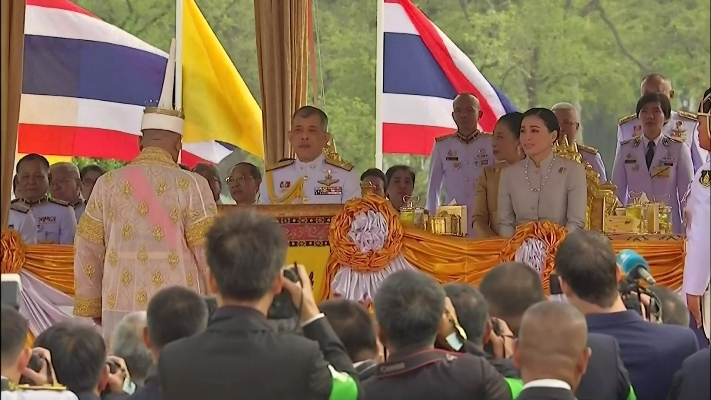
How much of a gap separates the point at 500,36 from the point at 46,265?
1279cm

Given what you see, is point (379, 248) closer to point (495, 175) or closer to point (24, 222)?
point (495, 175)

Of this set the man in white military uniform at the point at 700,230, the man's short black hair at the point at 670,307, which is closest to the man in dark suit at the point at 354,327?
the man's short black hair at the point at 670,307

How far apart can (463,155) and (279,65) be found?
4.88 ft

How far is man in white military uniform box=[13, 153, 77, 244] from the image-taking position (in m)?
8.51

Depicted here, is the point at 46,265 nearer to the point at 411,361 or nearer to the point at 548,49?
the point at 411,361

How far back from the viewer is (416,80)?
36.7 feet

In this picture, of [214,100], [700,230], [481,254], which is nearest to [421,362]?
[700,230]

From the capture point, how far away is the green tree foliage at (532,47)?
19.3 metres

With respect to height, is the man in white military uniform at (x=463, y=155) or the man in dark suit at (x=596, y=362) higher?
the man in white military uniform at (x=463, y=155)

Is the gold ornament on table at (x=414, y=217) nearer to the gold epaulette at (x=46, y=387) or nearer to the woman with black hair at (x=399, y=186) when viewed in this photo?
the woman with black hair at (x=399, y=186)

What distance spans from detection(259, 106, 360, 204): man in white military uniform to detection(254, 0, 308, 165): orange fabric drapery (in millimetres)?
1595

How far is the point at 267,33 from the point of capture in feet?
31.9

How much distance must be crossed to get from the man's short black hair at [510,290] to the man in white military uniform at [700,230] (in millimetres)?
887

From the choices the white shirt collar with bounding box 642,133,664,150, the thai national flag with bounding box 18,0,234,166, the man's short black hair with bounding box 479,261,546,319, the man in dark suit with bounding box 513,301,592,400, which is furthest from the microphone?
the thai national flag with bounding box 18,0,234,166
